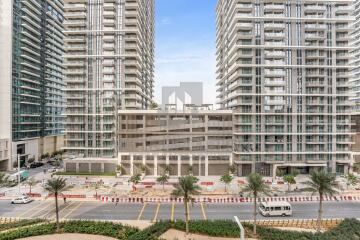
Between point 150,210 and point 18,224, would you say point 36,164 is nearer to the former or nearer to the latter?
point 18,224

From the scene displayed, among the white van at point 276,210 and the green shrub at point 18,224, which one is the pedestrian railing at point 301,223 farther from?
the green shrub at point 18,224

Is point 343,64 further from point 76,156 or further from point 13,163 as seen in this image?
point 13,163

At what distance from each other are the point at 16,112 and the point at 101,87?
2743 centimetres

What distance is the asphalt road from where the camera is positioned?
44.1 meters

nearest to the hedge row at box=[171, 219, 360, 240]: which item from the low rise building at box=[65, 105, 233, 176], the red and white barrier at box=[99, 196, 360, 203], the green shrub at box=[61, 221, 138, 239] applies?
the green shrub at box=[61, 221, 138, 239]

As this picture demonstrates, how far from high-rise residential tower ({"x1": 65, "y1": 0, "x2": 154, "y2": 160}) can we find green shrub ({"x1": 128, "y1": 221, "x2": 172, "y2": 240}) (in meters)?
48.8

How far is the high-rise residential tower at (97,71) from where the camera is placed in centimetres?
8319

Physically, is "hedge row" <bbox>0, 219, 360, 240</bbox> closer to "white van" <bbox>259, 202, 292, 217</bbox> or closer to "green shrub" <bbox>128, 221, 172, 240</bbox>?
"green shrub" <bbox>128, 221, 172, 240</bbox>

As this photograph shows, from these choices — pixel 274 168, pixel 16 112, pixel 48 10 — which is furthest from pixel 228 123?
pixel 48 10

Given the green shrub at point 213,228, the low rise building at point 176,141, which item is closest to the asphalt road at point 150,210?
the green shrub at point 213,228

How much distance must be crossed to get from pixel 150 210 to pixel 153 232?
12854mm

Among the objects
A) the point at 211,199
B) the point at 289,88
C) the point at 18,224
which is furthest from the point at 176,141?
the point at 18,224

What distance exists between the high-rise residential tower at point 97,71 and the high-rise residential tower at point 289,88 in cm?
3080

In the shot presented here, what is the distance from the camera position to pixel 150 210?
47.3 metres
